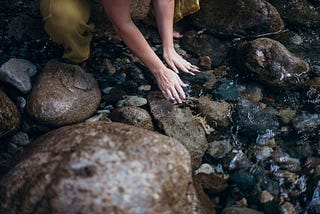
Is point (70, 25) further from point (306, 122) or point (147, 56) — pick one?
point (306, 122)

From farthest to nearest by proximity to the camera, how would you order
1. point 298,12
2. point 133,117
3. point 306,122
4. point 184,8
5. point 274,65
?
point 298,12
point 184,8
point 274,65
point 306,122
point 133,117

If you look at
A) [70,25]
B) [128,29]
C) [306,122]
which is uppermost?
[70,25]

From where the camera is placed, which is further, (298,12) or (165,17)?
(298,12)

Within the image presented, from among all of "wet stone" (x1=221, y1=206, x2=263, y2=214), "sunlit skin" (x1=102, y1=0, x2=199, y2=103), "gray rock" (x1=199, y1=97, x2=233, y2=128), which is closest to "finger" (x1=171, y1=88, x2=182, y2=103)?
"sunlit skin" (x1=102, y1=0, x2=199, y2=103)

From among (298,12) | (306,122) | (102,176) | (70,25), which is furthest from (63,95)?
(298,12)

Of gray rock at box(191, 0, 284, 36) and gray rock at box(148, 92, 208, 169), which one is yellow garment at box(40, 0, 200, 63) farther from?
gray rock at box(191, 0, 284, 36)

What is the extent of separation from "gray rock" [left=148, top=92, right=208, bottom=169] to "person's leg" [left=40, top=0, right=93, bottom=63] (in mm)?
720

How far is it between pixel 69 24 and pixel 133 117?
0.87m

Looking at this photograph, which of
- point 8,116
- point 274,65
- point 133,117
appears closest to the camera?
point 8,116

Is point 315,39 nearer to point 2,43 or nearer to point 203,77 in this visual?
point 203,77

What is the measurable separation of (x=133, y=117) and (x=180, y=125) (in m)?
0.38

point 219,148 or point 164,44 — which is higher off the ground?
point 164,44

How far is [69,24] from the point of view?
132 inches

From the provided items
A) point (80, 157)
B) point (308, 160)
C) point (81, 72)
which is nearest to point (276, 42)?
point (308, 160)
